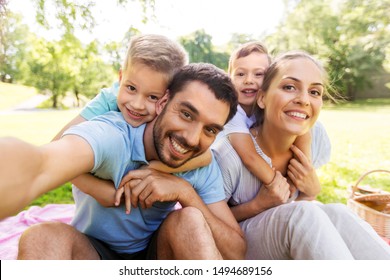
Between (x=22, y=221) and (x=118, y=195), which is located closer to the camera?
(x=118, y=195)

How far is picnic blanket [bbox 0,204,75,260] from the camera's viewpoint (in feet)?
4.16

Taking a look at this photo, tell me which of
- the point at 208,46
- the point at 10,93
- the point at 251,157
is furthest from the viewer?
the point at 208,46

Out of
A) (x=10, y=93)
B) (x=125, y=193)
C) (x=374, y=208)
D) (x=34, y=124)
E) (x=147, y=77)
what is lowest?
(x=34, y=124)

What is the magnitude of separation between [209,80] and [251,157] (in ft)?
0.88

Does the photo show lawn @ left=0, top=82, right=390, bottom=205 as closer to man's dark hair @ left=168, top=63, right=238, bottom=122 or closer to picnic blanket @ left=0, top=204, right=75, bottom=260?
picnic blanket @ left=0, top=204, right=75, bottom=260

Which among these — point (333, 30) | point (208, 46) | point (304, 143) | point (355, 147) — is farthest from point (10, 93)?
point (355, 147)

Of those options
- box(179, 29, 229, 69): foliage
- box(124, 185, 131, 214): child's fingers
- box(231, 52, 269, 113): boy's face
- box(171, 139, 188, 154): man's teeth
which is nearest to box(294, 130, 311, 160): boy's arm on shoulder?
box(231, 52, 269, 113): boy's face

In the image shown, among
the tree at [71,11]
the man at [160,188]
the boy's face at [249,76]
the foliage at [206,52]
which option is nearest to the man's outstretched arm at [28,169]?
the man at [160,188]

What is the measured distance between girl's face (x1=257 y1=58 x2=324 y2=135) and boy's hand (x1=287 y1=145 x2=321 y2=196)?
11 cm

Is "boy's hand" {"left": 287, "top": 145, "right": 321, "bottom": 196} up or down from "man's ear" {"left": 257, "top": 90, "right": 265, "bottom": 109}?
down

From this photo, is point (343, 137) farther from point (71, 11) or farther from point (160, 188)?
point (160, 188)

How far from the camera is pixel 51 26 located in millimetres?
2111

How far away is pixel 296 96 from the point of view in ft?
3.23

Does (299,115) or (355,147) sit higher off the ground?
(299,115)
